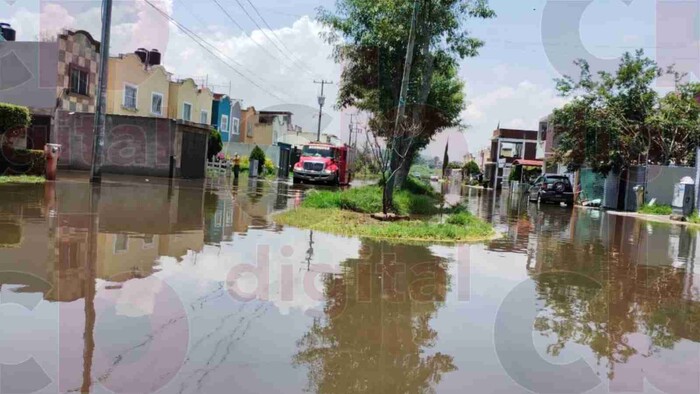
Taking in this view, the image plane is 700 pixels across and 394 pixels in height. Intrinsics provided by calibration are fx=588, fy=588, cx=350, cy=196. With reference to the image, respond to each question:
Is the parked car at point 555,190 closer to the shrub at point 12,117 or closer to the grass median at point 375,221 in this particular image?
the grass median at point 375,221

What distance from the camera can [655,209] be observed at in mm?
27562

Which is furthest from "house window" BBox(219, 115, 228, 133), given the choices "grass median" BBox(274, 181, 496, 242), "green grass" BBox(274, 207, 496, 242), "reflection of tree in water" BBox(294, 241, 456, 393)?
"reflection of tree in water" BBox(294, 241, 456, 393)

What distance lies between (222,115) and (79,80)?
2096 cm

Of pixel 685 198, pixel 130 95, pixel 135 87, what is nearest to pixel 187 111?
pixel 135 87

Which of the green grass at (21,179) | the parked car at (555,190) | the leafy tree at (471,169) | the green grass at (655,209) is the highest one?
the leafy tree at (471,169)

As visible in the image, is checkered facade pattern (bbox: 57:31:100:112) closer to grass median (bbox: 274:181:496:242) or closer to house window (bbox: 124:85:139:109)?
house window (bbox: 124:85:139:109)

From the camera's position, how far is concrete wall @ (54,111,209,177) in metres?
27.3

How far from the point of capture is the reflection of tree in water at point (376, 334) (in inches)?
187

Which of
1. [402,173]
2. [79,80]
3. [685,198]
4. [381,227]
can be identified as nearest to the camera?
[381,227]

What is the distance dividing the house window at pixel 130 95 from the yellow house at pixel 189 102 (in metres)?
4.66

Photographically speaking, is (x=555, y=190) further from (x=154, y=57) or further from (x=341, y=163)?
(x=154, y=57)

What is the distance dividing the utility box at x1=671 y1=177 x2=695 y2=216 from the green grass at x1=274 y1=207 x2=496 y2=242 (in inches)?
554

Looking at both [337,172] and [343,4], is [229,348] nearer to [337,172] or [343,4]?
[343,4]

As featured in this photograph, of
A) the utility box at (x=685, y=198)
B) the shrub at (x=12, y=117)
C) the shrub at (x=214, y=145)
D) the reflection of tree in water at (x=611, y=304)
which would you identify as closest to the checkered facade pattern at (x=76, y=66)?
the shrub at (x=12, y=117)
